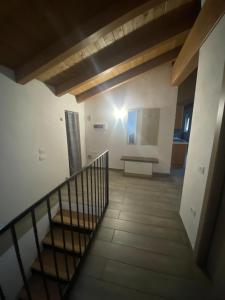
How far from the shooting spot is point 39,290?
1.84 m

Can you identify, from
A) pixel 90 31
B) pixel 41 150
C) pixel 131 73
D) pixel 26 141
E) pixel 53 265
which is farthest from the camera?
pixel 131 73

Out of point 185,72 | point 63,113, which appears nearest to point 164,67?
point 185,72

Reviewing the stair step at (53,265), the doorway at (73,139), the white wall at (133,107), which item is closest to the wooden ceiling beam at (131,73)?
the white wall at (133,107)

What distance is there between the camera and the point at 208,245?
1514 mm

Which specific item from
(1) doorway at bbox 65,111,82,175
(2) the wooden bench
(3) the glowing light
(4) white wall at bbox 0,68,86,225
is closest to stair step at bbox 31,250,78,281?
(4) white wall at bbox 0,68,86,225

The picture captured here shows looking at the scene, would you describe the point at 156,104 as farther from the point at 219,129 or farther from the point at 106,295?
the point at 106,295

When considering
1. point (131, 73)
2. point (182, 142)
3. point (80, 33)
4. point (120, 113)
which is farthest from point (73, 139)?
point (182, 142)

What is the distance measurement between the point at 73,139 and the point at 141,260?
301 centimetres

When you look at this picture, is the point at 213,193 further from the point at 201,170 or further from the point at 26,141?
the point at 26,141

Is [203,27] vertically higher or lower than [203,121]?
higher

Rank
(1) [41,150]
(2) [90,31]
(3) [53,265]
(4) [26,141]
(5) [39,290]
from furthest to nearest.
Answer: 1. (1) [41,150]
2. (4) [26,141]
3. (3) [53,265]
4. (5) [39,290]
5. (2) [90,31]

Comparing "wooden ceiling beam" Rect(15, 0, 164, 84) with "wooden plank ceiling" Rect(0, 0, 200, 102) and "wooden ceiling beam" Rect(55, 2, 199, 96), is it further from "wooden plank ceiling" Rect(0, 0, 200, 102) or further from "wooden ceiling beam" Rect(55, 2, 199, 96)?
"wooden ceiling beam" Rect(55, 2, 199, 96)

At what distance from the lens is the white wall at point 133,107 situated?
3.77 meters

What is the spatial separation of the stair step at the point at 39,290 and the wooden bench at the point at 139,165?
2864 mm
